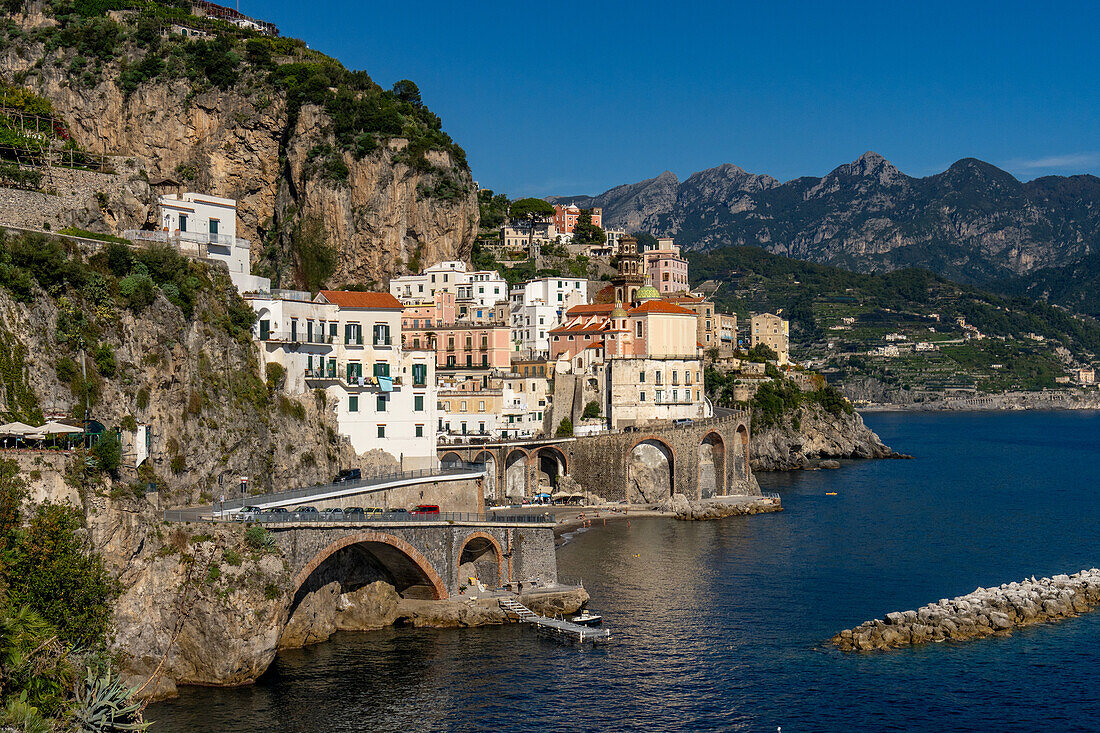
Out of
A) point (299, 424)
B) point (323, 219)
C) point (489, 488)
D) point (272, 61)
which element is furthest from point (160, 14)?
point (299, 424)

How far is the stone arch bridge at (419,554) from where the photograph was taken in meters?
49.4

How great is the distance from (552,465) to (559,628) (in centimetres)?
4808

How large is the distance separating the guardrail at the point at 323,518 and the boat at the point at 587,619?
564 cm

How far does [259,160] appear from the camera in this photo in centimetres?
11638

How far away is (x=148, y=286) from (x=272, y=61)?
71.2m

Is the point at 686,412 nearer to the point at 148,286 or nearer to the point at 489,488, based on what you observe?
the point at 489,488

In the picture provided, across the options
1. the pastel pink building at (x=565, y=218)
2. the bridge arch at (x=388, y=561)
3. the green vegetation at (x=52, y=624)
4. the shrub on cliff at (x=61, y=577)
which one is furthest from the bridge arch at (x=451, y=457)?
the pastel pink building at (x=565, y=218)

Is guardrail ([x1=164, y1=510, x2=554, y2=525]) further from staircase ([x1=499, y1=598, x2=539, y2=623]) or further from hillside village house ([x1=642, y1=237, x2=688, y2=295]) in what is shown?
hillside village house ([x1=642, y1=237, x2=688, y2=295])

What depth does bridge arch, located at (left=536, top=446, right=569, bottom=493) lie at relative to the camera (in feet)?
329

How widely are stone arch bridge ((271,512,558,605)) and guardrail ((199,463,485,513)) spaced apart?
3.74 meters

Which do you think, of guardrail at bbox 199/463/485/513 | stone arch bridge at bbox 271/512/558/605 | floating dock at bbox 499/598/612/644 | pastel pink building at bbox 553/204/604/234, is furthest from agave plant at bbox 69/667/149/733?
pastel pink building at bbox 553/204/604/234

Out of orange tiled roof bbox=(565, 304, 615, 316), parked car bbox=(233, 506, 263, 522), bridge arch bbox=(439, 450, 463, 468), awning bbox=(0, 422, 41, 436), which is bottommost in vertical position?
parked car bbox=(233, 506, 263, 522)

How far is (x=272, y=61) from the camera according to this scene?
118 meters

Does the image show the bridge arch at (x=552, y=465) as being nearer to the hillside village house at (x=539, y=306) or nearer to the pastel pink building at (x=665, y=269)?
the hillside village house at (x=539, y=306)
